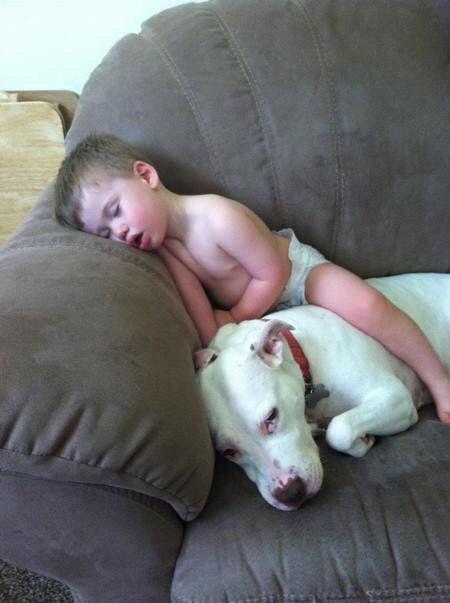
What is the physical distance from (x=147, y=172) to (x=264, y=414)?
24.3 inches

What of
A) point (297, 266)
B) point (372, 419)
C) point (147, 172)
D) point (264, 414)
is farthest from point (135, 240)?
point (372, 419)

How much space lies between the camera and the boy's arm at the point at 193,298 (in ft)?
4.65

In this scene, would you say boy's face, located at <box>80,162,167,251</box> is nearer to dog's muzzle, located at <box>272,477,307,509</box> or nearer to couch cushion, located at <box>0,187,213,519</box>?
couch cushion, located at <box>0,187,213,519</box>

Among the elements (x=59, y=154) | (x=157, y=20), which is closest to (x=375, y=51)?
(x=157, y=20)

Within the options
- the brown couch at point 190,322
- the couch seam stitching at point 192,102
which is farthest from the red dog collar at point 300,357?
the couch seam stitching at point 192,102

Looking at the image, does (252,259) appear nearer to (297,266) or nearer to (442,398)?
(297,266)

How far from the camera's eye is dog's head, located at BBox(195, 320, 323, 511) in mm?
1062

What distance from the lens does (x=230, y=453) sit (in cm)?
114

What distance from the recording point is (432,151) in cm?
151

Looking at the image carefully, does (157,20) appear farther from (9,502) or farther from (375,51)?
(9,502)

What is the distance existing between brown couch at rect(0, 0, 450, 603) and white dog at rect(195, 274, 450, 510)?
43 millimetres

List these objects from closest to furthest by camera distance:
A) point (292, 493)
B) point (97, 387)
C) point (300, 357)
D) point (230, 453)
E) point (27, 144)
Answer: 1. point (97, 387)
2. point (292, 493)
3. point (230, 453)
4. point (300, 357)
5. point (27, 144)

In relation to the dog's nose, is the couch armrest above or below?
below

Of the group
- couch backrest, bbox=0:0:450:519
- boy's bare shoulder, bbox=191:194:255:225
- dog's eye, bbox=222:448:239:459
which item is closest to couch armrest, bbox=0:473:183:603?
dog's eye, bbox=222:448:239:459
